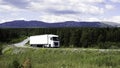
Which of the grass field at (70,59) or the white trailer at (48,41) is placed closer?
the grass field at (70,59)

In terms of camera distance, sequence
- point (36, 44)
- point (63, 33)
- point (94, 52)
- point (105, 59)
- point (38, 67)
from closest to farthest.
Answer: point (38, 67) < point (105, 59) < point (94, 52) < point (36, 44) < point (63, 33)

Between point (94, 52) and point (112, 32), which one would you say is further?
point (112, 32)

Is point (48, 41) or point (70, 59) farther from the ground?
point (70, 59)

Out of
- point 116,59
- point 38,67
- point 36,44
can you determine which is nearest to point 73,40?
point 36,44

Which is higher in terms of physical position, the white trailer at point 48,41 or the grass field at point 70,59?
the grass field at point 70,59

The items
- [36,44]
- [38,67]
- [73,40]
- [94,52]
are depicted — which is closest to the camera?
[38,67]

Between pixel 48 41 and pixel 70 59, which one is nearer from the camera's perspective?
pixel 70 59

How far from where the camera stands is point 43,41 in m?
62.7

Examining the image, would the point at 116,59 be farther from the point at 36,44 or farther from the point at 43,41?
the point at 36,44

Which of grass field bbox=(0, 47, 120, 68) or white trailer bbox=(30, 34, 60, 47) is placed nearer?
grass field bbox=(0, 47, 120, 68)

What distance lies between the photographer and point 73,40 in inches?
4200

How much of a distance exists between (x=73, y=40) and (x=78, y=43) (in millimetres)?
2187

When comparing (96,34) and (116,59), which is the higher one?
(116,59)

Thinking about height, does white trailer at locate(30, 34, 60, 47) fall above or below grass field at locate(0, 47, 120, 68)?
below
